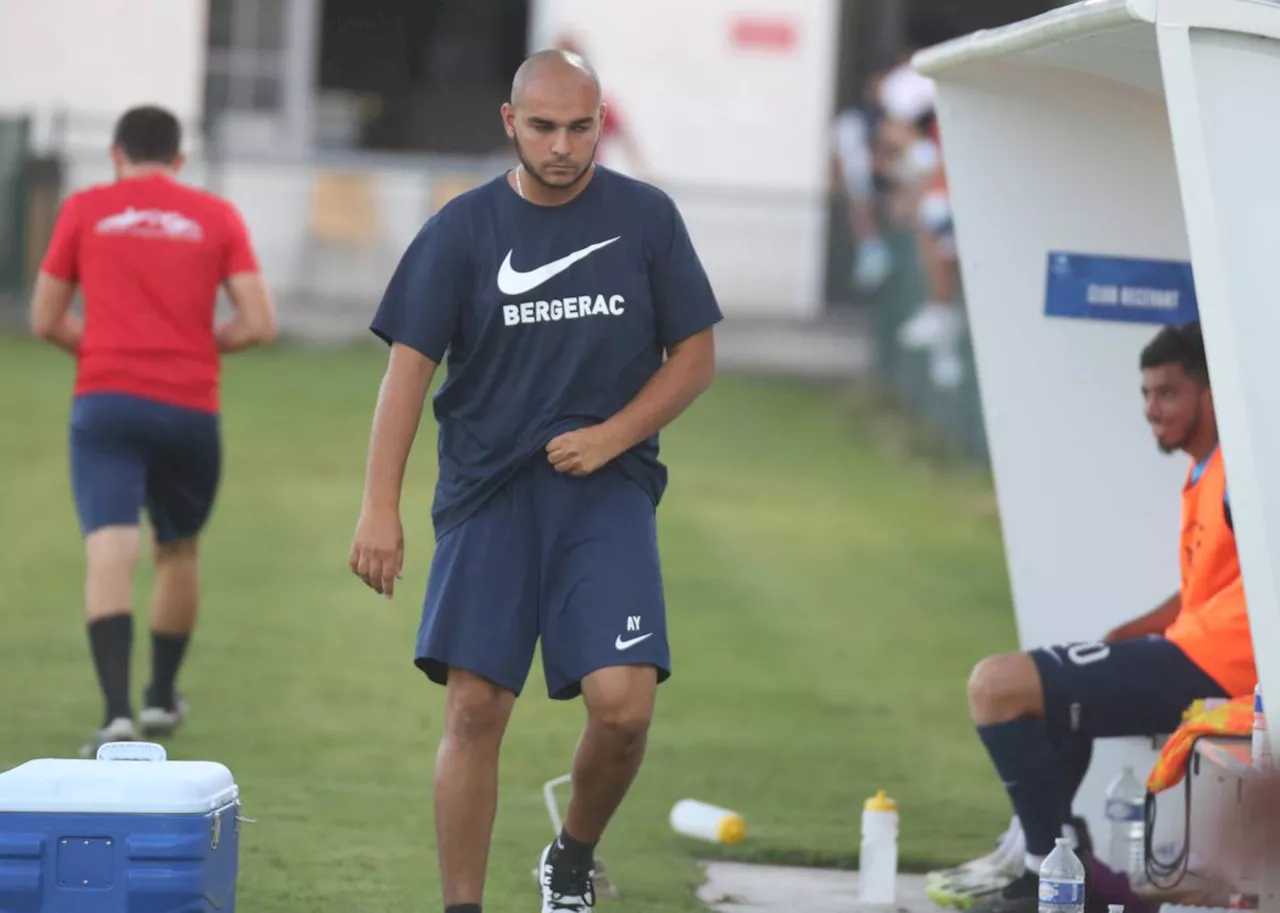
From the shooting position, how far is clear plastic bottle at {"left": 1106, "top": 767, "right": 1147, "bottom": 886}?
6793 millimetres

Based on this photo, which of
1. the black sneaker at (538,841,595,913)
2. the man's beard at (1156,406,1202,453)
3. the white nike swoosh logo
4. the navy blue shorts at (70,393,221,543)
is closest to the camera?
the white nike swoosh logo

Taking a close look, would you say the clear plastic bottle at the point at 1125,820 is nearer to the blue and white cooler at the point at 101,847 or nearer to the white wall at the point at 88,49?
the blue and white cooler at the point at 101,847

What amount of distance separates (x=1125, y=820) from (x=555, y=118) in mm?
2661

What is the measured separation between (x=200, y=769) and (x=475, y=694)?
0.64 metres

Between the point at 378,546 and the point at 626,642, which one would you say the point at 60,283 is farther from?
the point at 626,642

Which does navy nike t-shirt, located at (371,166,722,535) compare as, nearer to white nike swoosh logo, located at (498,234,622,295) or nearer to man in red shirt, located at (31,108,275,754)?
white nike swoosh logo, located at (498,234,622,295)

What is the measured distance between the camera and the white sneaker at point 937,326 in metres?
17.4

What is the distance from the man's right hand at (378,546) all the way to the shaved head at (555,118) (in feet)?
2.69

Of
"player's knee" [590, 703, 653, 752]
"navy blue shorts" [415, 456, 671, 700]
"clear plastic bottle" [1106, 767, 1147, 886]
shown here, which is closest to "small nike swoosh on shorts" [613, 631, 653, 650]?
"navy blue shorts" [415, 456, 671, 700]

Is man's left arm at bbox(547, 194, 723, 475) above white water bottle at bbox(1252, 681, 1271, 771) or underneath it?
above

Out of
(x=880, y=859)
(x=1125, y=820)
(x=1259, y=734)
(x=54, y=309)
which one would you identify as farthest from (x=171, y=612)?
(x=1259, y=734)

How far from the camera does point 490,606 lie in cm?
558

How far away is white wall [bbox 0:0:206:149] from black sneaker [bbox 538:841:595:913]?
62.0ft

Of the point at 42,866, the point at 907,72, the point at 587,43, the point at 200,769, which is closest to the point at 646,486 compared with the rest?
the point at 200,769
